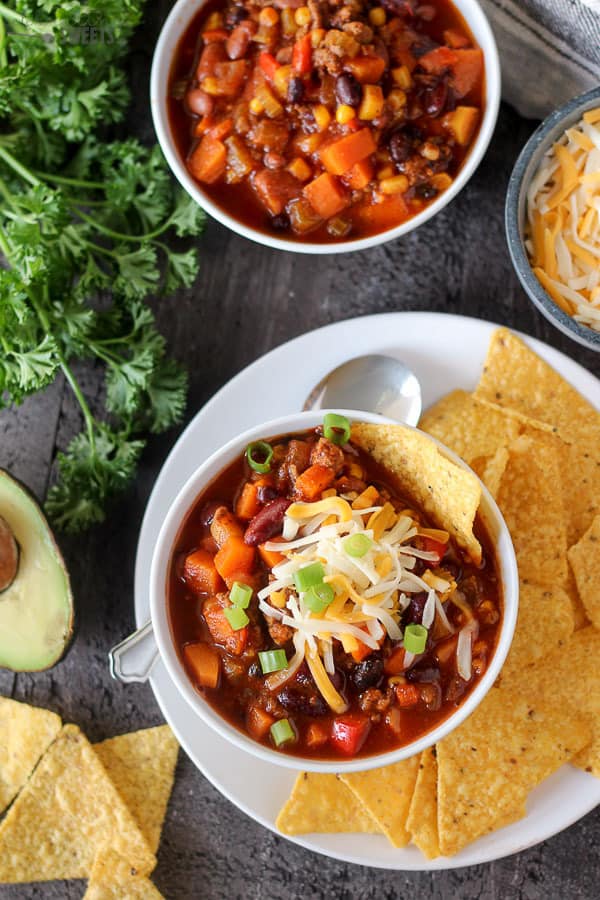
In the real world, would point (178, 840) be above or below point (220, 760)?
below

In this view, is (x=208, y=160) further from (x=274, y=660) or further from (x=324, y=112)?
(x=274, y=660)

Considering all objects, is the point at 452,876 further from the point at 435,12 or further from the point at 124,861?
the point at 435,12

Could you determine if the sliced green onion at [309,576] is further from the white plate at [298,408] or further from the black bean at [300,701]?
the white plate at [298,408]

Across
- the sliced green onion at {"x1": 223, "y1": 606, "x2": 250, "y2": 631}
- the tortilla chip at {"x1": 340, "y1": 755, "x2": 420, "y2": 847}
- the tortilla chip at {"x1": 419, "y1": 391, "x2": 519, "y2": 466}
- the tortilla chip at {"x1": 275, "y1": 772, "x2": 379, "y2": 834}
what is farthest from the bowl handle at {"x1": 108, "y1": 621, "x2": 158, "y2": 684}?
the tortilla chip at {"x1": 419, "y1": 391, "x2": 519, "y2": 466}

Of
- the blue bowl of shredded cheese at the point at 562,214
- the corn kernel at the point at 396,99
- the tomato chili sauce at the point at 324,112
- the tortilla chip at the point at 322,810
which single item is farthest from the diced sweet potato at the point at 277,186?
the tortilla chip at the point at 322,810

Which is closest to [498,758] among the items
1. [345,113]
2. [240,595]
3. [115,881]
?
[240,595]

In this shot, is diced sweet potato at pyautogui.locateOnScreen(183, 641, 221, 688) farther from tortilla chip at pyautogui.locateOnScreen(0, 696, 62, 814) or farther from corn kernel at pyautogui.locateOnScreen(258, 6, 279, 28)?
corn kernel at pyautogui.locateOnScreen(258, 6, 279, 28)

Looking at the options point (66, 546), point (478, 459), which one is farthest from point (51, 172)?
point (478, 459)
